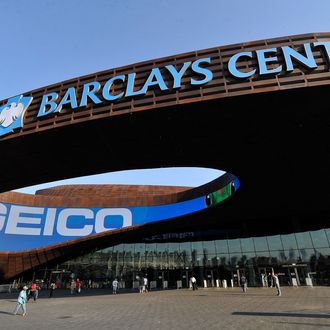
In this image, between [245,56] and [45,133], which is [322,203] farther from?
[45,133]

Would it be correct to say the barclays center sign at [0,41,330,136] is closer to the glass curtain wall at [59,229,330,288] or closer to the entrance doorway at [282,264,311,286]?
the glass curtain wall at [59,229,330,288]

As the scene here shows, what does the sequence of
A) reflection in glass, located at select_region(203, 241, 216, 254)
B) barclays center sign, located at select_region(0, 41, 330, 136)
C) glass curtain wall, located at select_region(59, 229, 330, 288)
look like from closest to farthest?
barclays center sign, located at select_region(0, 41, 330, 136) < glass curtain wall, located at select_region(59, 229, 330, 288) < reflection in glass, located at select_region(203, 241, 216, 254)

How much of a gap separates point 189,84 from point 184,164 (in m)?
7.03

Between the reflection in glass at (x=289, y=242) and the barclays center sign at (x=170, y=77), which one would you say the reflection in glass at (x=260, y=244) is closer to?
the reflection in glass at (x=289, y=242)

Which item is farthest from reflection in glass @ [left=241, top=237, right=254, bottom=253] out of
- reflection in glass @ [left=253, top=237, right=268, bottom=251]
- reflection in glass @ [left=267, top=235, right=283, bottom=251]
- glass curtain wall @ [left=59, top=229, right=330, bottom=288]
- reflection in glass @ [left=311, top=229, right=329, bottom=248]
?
reflection in glass @ [left=311, top=229, right=329, bottom=248]

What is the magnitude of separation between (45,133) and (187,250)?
2334 cm

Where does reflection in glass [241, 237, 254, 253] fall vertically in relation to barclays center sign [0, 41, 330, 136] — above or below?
below

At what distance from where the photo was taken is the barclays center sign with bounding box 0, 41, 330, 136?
42.6 feet

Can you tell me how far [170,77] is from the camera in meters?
14.2

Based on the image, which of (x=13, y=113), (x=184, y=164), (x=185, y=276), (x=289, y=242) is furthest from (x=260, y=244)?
(x=13, y=113)

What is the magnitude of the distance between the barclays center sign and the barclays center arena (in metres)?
0.07

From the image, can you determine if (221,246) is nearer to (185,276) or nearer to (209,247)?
(209,247)

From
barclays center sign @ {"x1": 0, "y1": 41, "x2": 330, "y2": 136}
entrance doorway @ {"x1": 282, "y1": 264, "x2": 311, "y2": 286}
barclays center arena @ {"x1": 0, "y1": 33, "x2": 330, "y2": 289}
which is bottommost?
entrance doorway @ {"x1": 282, "y1": 264, "x2": 311, "y2": 286}

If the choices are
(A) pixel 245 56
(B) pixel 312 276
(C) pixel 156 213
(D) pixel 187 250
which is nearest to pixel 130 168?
(A) pixel 245 56
